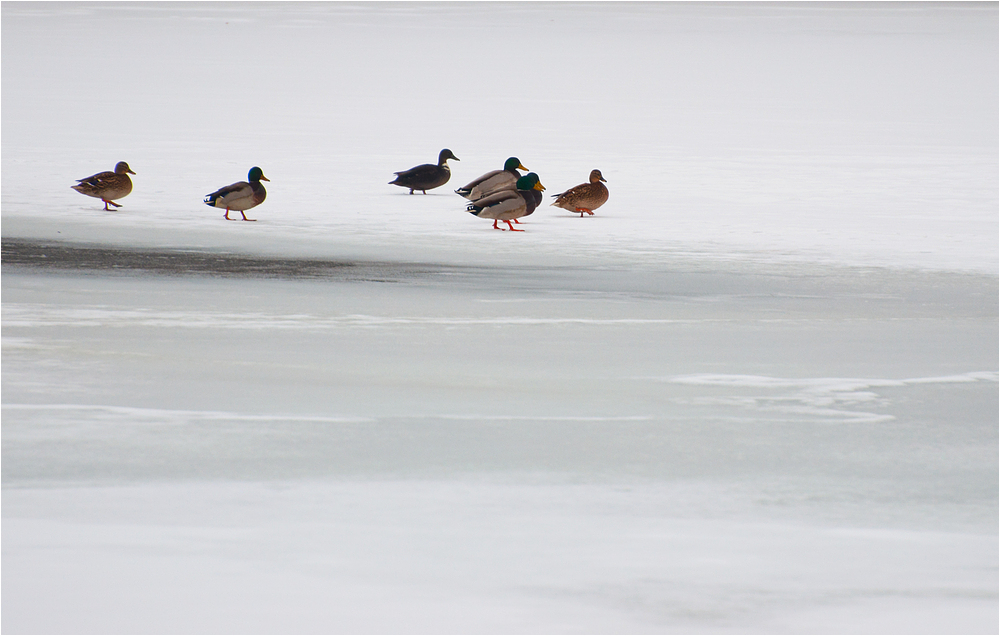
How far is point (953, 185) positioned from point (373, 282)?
245 inches

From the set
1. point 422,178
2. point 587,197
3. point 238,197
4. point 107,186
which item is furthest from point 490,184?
point 107,186

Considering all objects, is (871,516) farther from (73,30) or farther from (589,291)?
(73,30)

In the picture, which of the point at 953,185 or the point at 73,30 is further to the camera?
the point at 73,30

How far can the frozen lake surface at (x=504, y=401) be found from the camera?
3105 millimetres

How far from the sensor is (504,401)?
4.64m

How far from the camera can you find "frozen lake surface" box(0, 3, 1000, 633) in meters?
3.11

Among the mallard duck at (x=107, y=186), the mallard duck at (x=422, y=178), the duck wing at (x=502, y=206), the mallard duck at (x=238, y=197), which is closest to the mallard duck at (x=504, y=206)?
the duck wing at (x=502, y=206)

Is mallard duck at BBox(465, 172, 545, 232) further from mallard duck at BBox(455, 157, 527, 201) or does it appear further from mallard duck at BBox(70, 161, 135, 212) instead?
mallard duck at BBox(70, 161, 135, 212)

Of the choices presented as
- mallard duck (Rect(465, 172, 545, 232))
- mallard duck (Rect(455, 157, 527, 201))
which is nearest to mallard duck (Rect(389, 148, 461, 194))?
mallard duck (Rect(455, 157, 527, 201))

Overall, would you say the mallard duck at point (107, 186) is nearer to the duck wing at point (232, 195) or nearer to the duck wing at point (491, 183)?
the duck wing at point (232, 195)

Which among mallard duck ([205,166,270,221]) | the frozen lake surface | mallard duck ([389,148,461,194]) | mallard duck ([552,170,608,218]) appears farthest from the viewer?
mallard duck ([389,148,461,194])

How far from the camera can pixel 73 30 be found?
40.4 m

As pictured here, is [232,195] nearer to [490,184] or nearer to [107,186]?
[107,186]

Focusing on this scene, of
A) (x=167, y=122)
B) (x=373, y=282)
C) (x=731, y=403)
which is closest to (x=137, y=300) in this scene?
(x=373, y=282)
